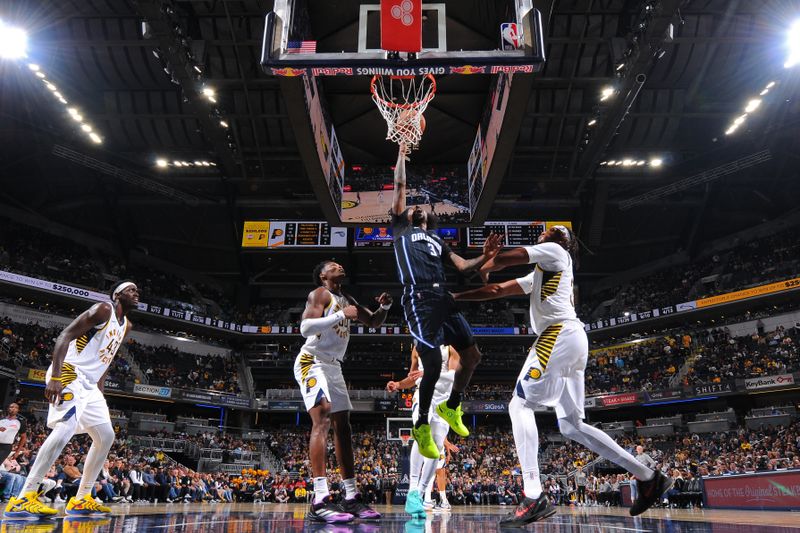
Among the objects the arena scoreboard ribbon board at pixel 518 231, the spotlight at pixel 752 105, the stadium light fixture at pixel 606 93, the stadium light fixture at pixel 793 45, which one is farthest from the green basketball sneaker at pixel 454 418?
the spotlight at pixel 752 105

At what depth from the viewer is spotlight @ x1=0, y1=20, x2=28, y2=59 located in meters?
16.9

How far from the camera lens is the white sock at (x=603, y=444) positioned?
13.5 feet

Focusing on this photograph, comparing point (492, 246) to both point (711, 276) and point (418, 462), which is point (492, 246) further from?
point (711, 276)

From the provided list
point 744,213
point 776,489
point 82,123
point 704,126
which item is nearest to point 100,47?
point 82,123

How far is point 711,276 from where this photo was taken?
99.4 feet

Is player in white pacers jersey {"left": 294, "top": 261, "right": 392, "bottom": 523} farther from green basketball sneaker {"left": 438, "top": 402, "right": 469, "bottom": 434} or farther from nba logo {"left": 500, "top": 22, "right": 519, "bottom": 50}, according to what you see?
nba logo {"left": 500, "top": 22, "right": 519, "bottom": 50}

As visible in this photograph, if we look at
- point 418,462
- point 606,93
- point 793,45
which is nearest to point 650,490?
point 418,462

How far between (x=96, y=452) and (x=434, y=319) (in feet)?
12.2

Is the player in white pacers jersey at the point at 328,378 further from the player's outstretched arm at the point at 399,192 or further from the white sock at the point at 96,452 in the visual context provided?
the white sock at the point at 96,452

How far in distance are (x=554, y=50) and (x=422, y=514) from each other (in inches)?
656

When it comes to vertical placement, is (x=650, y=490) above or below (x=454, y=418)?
below

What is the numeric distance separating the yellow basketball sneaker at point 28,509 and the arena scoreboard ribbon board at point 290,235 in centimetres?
2149

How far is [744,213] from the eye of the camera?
30656 mm

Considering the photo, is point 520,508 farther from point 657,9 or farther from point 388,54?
point 657,9
